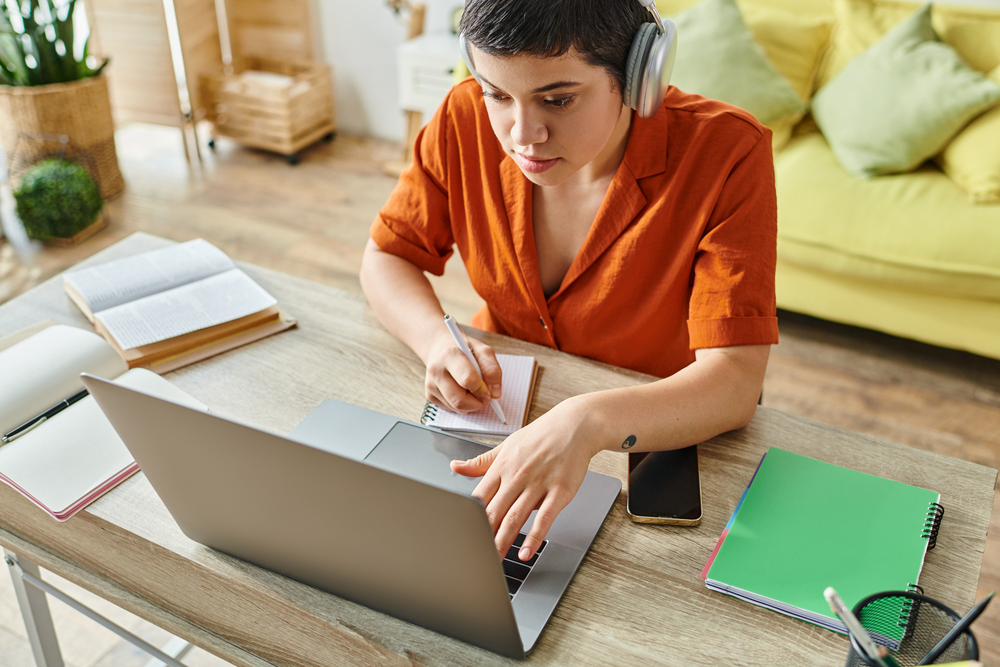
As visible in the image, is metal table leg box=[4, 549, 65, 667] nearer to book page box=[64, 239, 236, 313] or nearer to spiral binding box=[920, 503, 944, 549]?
book page box=[64, 239, 236, 313]

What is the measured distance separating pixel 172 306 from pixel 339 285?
152cm

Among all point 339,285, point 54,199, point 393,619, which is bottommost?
point 339,285

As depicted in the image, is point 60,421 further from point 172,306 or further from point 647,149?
point 647,149

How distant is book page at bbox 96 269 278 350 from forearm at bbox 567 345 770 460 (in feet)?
1.81

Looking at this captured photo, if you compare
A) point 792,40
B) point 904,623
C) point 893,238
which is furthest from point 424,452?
point 792,40

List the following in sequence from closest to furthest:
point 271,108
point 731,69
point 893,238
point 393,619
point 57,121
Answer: point 393,619, point 893,238, point 731,69, point 57,121, point 271,108

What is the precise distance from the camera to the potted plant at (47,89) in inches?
107

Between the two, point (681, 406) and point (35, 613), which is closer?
point (681, 406)

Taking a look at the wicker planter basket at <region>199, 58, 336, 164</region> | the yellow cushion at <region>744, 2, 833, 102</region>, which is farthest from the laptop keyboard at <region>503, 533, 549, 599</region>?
the wicker planter basket at <region>199, 58, 336, 164</region>

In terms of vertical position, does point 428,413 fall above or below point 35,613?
above

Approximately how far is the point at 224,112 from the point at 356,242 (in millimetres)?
1141

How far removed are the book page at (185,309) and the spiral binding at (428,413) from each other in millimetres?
315

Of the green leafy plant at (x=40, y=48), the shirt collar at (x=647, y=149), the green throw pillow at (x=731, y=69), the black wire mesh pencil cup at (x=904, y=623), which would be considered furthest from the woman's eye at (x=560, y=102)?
the green leafy plant at (x=40, y=48)

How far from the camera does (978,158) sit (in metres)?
2.18
